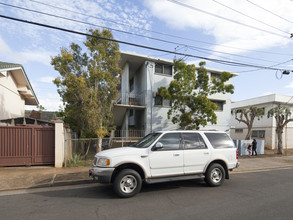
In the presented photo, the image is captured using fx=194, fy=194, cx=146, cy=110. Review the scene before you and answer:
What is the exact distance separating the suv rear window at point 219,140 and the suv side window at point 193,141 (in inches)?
14.4

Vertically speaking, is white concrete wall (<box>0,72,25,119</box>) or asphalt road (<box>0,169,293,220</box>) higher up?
white concrete wall (<box>0,72,25,119</box>)

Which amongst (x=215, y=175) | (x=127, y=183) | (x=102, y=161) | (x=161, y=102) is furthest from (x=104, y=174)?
(x=161, y=102)

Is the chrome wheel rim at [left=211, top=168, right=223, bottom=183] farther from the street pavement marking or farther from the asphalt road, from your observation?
the street pavement marking

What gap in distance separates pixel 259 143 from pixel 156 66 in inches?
438

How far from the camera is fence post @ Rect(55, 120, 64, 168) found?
30.1 feet

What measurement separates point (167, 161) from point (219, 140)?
2219 mm

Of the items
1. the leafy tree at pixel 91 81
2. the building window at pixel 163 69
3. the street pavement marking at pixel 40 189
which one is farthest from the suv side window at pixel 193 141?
the building window at pixel 163 69

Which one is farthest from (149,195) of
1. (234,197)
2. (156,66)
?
(156,66)

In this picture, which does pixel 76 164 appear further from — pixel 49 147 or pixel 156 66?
pixel 156 66

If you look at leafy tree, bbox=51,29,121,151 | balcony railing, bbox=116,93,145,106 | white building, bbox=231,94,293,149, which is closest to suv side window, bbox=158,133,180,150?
leafy tree, bbox=51,29,121,151

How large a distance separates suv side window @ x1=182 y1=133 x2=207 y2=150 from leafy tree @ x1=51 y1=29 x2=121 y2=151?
557 cm

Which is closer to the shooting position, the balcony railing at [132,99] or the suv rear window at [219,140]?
the suv rear window at [219,140]

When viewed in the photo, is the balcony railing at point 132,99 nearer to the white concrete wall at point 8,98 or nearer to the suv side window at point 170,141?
the white concrete wall at point 8,98

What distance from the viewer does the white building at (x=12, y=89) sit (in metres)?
12.5
